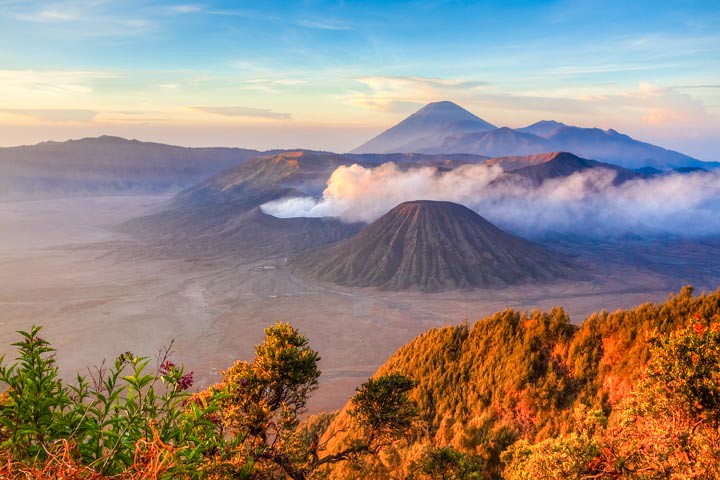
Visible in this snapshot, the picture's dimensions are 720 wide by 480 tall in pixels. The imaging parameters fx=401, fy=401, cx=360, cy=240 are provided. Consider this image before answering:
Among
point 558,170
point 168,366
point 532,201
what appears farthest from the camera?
point 558,170

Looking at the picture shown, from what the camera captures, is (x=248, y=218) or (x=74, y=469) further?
(x=248, y=218)

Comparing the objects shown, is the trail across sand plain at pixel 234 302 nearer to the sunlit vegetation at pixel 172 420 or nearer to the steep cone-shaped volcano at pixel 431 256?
the steep cone-shaped volcano at pixel 431 256

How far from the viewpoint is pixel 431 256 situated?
86000mm

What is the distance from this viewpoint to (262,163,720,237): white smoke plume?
130 meters

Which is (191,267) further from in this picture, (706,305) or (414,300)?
(706,305)

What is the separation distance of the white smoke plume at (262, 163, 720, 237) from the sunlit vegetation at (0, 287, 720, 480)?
352ft

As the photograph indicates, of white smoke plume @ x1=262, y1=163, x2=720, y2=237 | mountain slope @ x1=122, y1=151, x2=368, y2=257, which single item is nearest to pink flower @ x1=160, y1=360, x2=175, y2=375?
mountain slope @ x1=122, y1=151, x2=368, y2=257

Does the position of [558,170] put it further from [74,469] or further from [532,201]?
[74,469]

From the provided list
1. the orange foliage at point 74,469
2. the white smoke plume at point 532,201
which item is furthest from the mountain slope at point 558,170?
the orange foliage at point 74,469

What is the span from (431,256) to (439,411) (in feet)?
227

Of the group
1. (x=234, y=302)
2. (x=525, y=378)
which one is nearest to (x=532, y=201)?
(x=234, y=302)

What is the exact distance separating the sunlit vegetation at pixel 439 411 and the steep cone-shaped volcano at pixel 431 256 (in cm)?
5895

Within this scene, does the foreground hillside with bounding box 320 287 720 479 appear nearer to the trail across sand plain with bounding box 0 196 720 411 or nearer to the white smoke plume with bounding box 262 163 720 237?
the trail across sand plain with bounding box 0 196 720 411

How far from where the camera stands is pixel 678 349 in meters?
7.92
